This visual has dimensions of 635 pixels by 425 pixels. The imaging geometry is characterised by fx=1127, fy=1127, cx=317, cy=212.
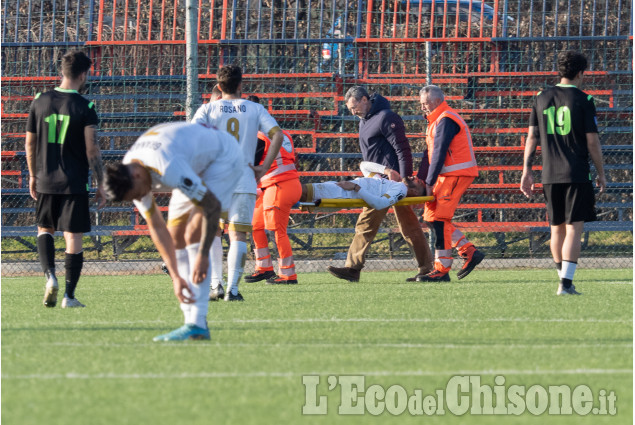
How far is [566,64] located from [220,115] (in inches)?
111

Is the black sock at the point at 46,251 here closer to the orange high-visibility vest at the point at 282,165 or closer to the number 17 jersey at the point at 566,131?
the orange high-visibility vest at the point at 282,165

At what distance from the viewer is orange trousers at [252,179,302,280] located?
1063 cm

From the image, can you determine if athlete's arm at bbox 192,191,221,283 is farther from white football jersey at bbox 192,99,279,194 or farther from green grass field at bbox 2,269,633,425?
white football jersey at bbox 192,99,279,194

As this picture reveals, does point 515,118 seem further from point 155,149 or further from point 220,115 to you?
point 155,149

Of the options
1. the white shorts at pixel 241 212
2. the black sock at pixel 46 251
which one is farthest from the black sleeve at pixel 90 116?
the white shorts at pixel 241 212

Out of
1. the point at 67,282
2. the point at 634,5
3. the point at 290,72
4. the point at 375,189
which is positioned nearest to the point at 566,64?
the point at 375,189

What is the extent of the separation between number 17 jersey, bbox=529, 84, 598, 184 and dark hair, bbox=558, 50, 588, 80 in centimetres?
10

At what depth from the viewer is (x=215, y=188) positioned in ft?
20.5

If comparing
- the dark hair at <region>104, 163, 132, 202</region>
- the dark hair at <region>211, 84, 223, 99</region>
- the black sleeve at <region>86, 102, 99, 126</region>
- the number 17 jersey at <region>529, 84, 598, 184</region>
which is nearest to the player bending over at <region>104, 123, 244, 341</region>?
the dark hair at <region>104, 163, 132, 202</region>

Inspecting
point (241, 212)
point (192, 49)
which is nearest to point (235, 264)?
point (241, 212)

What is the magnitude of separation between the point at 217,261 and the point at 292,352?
312cm

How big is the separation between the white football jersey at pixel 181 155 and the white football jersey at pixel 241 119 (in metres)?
2.40

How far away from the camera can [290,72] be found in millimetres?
16234

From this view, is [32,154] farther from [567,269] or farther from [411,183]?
[567,269]
